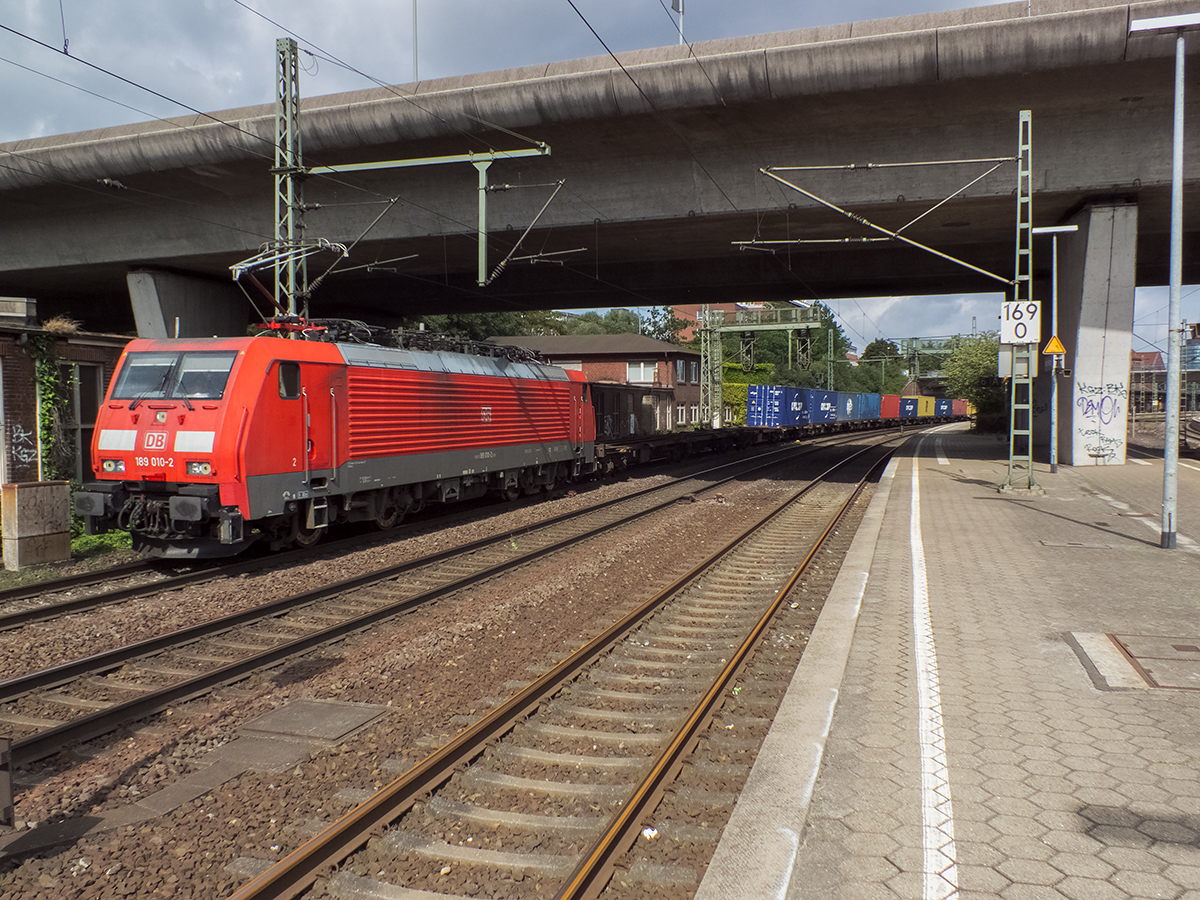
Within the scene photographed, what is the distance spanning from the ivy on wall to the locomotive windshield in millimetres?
2716

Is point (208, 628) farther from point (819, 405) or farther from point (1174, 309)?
point (819, 405)

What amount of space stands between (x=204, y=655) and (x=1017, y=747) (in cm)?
644

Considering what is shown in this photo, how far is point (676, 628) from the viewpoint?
25.9ft

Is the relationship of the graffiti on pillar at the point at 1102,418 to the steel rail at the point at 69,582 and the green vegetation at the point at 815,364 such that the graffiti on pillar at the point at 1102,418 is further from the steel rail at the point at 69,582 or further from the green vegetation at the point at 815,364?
the green vegetation at the point at 815,364

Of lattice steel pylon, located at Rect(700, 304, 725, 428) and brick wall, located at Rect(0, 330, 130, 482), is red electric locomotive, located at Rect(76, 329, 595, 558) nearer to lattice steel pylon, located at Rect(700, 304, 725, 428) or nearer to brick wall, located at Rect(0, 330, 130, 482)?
brick wall, located at Rect(0, 330, 130, 482)

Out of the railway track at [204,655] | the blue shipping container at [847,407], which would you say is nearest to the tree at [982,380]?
the blue shipping container at [847,407]

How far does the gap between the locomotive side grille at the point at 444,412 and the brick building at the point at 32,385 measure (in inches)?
201

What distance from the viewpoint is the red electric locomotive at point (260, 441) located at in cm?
987

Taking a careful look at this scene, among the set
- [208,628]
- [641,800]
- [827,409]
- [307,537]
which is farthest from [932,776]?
[827,409]

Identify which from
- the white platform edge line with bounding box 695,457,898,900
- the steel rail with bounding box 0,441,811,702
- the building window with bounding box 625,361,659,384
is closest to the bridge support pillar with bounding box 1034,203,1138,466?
the steel rail with bounding box 0,441,811,702

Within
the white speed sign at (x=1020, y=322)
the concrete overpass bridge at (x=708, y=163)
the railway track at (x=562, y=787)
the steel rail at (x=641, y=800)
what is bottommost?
the railway track at (x=562, y=787)

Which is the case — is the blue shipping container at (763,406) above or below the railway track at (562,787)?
above

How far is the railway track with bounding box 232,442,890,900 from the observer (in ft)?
12.2

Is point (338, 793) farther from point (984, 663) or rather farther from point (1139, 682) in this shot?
point (1139, 682)
